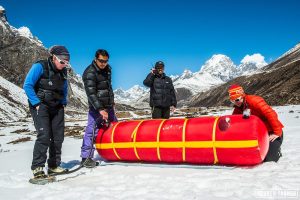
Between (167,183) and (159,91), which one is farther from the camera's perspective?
(159,91)

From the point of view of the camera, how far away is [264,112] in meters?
8.36

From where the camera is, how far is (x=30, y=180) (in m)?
7.89

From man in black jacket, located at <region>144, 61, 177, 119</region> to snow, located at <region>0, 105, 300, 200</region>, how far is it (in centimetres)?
343

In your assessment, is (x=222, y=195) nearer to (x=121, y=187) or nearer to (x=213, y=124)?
(x=121, y=187)

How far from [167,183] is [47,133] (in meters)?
3.18

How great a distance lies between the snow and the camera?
604cm

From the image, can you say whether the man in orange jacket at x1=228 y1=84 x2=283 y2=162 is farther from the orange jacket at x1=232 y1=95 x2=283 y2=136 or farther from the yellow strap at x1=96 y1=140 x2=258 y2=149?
the yellow strap at x1=96 y1=140 x2=258 y2=149

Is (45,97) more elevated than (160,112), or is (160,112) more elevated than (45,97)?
(45,97)

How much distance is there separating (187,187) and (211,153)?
1969 millimetres

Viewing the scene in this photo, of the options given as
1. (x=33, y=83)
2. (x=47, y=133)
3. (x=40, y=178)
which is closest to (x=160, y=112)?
(x=47, y=133)

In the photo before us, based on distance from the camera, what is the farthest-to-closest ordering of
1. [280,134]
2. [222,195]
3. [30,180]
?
[280,134], [30,180], [222,195]

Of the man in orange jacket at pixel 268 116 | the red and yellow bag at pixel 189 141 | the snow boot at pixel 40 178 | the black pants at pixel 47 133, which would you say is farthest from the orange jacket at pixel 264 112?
the snow boot at pixel 40 178

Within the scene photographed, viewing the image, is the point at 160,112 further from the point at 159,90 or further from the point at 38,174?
the point at 38,174

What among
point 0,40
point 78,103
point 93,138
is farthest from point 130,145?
point 0,40
